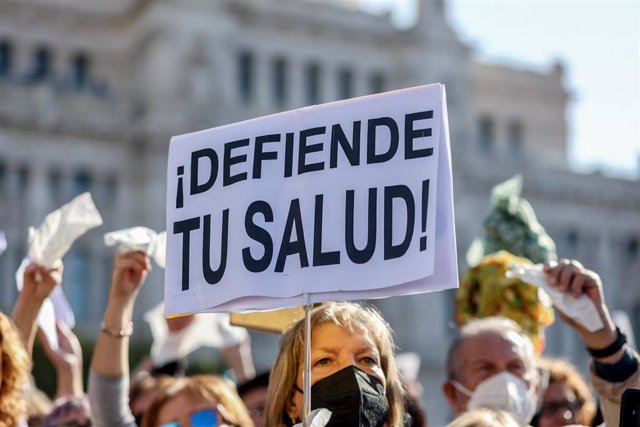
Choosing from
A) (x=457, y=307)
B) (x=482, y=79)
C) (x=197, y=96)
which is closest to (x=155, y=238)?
(x=457, y=307)

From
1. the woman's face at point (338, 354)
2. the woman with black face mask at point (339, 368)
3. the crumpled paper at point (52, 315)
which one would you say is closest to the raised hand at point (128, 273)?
the crumpled paper at point (52, 315)

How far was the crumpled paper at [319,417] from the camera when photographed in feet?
12.8

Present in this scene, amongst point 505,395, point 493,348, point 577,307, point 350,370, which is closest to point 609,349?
point 577,307

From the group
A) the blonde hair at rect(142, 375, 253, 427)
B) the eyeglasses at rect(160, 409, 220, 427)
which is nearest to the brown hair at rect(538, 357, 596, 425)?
the blonde hair at rect(142, 375, 253, 427)

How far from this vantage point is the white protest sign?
422 cm

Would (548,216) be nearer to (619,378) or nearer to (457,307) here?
(457,307)

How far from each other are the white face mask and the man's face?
5 cm

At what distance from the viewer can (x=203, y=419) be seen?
5434 mm

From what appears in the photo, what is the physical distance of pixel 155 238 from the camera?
5504 mm

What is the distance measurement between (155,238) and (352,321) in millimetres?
1411

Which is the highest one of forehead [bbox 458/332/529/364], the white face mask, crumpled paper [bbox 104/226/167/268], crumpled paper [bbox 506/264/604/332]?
crumpled paper [bbox 104/226/167/268]

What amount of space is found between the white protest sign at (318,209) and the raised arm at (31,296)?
1083mm

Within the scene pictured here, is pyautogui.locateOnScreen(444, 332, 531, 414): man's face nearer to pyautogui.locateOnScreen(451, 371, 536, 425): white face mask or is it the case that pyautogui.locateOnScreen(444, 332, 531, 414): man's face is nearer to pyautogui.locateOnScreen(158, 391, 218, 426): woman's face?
pyautogui.locateOnScreen(451, 371, 536, 425): white face mask

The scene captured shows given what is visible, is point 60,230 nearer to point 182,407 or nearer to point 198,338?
point 182,407
